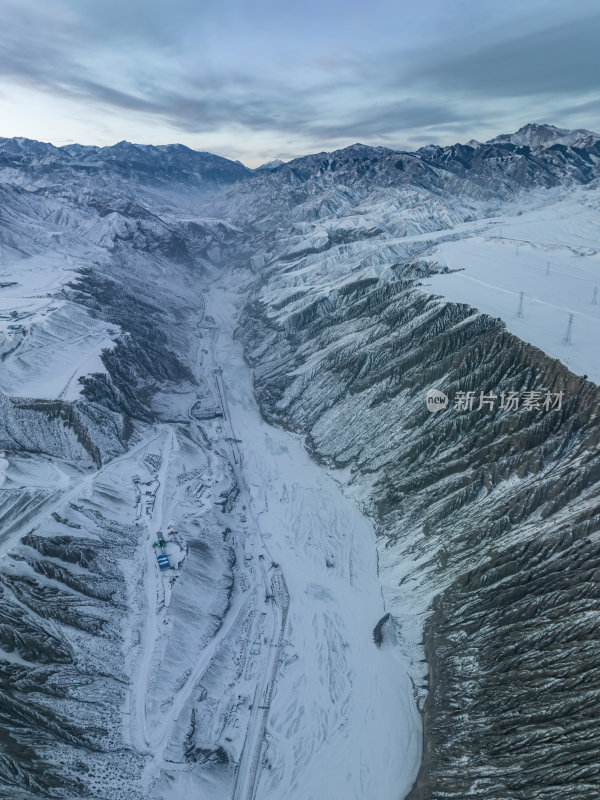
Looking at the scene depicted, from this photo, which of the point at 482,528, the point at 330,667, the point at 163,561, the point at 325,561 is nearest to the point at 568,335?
the point at 482,528

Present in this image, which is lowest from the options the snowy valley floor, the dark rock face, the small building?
the snowy valley floor

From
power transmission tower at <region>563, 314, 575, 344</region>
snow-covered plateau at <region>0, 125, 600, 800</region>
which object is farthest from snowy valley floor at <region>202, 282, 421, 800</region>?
power transmission tower at <region>563, 314, 575, 344</region>

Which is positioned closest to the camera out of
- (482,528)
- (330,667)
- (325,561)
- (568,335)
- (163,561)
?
(330,667)

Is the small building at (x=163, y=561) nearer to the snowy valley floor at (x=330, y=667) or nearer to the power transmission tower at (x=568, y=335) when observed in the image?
the snowy valley floor at (x=330, y=667)

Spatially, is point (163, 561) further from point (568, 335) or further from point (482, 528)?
point (568, 335)

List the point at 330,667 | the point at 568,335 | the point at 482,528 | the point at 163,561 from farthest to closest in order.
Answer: the point at 568,335
the point at 163,561
the point at 482,528
the point at 330,667

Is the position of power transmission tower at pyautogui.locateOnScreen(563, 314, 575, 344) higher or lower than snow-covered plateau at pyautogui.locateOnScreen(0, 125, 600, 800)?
higher

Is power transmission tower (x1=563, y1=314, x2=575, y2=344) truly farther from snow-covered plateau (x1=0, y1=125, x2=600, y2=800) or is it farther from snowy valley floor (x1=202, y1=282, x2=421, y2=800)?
snowy valley floor (x1=202, y1=282, x2=421, y2=800)

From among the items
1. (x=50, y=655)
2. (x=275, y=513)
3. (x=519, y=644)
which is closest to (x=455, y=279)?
(x=275, y=513)
